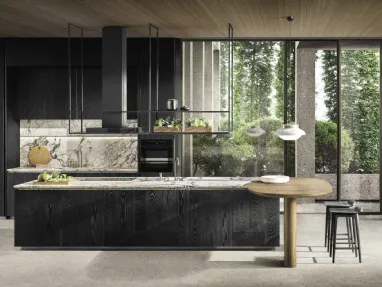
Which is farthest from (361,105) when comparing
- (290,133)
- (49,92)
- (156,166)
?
(49,92)

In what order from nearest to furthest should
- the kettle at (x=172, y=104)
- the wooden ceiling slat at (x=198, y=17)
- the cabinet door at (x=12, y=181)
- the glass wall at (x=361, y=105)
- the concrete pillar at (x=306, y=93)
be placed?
the wooden ceiling slat at (x=198, y=17)
the kettle at (x=172, y=104)
the cabinet door at (x=12, y=181)
the glass wall at (x=361, y=105)
the concrete pillar at (x=306, y=93)

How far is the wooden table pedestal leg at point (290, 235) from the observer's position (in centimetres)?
605

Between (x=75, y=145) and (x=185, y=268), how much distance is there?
14.2ft

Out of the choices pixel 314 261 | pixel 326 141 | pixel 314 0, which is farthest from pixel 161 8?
pixel 326 141

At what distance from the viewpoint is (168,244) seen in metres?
6.82

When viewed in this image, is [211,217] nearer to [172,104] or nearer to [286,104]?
[172,104]

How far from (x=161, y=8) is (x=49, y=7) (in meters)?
1.39

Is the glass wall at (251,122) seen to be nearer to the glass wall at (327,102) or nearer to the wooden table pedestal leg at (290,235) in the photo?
the glass wall at (327,102)

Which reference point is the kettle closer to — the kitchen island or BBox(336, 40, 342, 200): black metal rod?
the kitchen island

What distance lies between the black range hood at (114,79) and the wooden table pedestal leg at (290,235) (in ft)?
8.51

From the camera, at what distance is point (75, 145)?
958 centimetres

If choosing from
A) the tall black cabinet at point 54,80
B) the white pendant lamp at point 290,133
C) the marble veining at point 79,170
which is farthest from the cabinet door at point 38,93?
the white pendant lamp at point 290,133

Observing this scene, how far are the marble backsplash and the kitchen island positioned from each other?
268cm

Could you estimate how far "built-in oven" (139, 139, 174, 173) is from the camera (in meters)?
8.81
